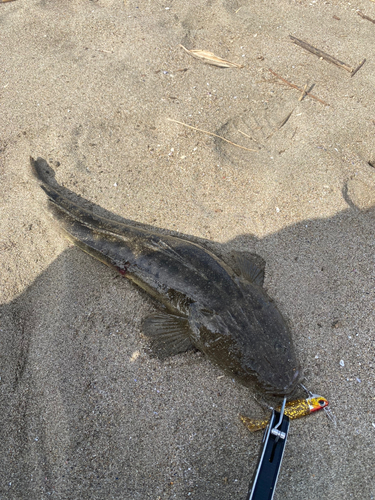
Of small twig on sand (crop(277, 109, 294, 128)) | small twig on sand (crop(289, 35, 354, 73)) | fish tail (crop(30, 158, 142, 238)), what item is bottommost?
fish tail (crop(30, 158, 142, 238))

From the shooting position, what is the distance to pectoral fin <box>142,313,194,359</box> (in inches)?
116

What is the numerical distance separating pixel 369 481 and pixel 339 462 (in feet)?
0.67

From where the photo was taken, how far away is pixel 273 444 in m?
1.94

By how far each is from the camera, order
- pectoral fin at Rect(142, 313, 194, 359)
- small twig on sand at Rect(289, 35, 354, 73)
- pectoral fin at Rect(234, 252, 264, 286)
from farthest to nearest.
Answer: small twig on sand at Rect(289, 35, 354, 73) < pectoral fin at Rect(234, 252, 264, 286) < pectoral fin at Rect(142, 313, 194, 359)

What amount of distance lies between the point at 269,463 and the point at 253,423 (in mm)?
761

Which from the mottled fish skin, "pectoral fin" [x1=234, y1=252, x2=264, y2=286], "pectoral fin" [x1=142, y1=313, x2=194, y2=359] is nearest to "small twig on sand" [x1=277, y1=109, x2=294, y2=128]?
"pectoral fin" [x1=234, y1=252, x2=264, y2=286]

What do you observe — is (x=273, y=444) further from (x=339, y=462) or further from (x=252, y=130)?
(x=252, y=130)

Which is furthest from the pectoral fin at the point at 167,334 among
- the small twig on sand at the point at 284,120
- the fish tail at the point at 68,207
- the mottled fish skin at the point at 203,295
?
the small twig on sand at the point at 284,120

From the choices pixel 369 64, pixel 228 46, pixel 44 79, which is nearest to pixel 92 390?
pixel 44 79

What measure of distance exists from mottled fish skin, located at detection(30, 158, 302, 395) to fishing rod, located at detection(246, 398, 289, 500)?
61 cm

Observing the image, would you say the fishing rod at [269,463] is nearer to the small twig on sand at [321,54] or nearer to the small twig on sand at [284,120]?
the small twig on sand at [284,120]

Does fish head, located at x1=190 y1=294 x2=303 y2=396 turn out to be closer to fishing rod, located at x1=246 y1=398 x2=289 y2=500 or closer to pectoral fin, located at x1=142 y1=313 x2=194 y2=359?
pectoral fin, located at x1=142 y1=313 x2=194 y2=359

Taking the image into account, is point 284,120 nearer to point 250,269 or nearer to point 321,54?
point 321,54

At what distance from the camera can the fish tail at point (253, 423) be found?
2580mm
